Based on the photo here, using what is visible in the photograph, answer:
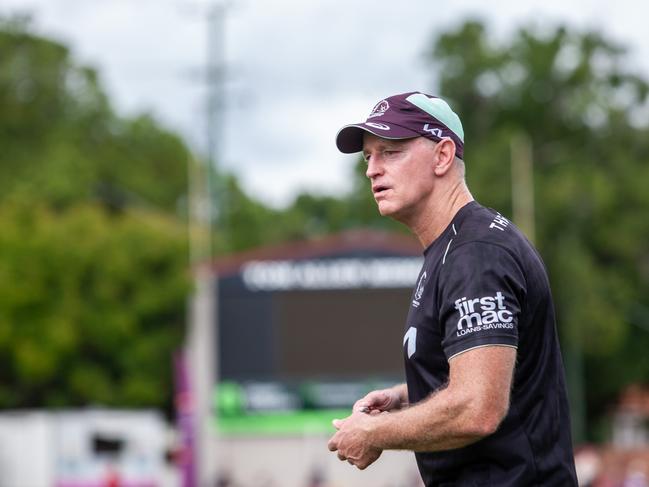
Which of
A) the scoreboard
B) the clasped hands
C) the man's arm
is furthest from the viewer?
the scoreboard

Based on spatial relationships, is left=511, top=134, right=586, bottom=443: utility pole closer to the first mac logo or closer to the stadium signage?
the stadium signage

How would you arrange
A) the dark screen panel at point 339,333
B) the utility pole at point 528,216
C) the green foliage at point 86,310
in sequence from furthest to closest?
the utility pole at point 528,216 → the green foliage at point 86,310 → the dark screen panel at point 339,333

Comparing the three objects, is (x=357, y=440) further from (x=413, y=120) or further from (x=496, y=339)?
(x=413, y=120)

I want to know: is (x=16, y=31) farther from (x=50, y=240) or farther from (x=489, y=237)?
(x=489, y=237)

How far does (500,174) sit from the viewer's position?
55.7 m

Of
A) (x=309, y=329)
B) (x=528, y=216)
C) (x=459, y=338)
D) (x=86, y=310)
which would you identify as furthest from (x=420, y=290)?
(x=528, y=216)

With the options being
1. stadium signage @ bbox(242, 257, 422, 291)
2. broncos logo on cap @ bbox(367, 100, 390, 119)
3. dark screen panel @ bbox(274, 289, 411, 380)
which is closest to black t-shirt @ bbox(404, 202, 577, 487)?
broncos logo on cap @ bbox(367, 100, 390, 119)

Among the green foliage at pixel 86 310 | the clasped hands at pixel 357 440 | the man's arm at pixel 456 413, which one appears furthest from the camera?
the green foliage at pixel 86 310

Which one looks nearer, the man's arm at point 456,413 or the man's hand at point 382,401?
the man's arm at point 456,413

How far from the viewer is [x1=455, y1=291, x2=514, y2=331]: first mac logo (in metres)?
3.92

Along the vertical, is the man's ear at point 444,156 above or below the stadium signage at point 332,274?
above

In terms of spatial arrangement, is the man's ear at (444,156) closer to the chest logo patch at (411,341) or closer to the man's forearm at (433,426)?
the chest logo patch at (411,341)

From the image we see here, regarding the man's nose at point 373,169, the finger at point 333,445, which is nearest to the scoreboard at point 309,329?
the man's nose at point 373,169

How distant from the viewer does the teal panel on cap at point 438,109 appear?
172 inches
